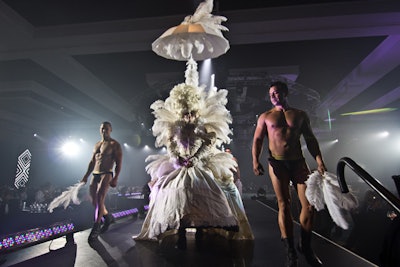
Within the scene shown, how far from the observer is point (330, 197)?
2.21 metres

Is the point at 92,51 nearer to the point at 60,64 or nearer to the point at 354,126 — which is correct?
the point at 60,64

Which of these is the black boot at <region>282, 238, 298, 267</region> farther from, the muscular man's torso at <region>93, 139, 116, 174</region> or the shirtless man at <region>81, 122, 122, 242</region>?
the muscular man's torso at <region>93, 139, 116, 174</region>

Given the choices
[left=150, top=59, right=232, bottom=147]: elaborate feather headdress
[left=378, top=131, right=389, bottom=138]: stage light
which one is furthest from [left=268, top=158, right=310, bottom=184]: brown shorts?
[left=378, top=131, right=389, bottom=138]: stage light

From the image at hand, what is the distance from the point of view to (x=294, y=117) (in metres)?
2.45

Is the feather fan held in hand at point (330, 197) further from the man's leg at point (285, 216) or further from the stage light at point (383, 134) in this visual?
the stage light at point (383, 134)

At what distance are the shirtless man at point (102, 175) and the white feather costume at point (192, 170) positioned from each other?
88 cm

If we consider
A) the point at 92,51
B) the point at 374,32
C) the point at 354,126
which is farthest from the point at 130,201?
the point at 354,126

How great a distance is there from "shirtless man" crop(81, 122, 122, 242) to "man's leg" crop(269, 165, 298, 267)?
2730mm

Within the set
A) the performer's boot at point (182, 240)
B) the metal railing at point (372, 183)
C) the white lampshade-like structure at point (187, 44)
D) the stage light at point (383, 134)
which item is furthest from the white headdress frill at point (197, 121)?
the stage light at point (383, 134)

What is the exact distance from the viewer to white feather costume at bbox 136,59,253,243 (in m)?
2.70

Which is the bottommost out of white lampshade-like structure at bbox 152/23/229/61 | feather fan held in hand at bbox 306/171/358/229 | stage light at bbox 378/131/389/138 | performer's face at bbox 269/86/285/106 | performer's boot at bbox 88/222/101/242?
performer's boot at bbox 88/222/101/242

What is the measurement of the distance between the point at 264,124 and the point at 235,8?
4.30 meters

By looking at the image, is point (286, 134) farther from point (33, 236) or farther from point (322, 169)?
point (33, 236)

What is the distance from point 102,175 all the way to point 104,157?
31 centimetres
